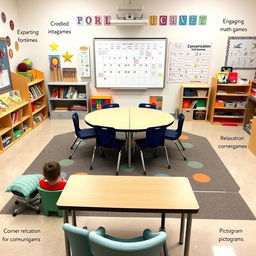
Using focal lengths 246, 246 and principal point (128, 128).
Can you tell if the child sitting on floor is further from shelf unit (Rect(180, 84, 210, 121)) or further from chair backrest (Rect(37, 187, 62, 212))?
shelf unit (Rect(180, 84, 210, 121))

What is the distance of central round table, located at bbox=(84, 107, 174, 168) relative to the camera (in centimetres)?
363

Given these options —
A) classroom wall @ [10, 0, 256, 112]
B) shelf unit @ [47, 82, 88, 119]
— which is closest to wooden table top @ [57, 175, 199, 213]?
shelf unit @ [47, 82, 88, 119]

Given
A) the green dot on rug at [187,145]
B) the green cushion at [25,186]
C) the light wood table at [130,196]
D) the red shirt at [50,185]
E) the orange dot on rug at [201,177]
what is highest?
the light wood table at [130,196]

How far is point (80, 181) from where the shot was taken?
6.97 ft

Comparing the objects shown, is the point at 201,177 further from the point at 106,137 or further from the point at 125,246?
the point at 125,246

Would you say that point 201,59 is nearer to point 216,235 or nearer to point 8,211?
point 216,235

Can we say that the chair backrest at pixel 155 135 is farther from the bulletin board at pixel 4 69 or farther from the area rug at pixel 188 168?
the bulletin board at pixel 4 69

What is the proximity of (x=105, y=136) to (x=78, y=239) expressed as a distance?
2.01 meters

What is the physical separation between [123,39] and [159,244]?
5.22 meters

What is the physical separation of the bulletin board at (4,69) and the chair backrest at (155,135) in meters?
3.15

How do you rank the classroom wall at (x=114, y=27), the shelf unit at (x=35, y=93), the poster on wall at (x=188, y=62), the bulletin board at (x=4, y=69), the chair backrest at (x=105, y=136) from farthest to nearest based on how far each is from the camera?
the poster on wall at (x=188, y=62) < the classroom wall at (x=114, y=27) < the shelf unit at (x=35, y=93) < the bulletin board at (x=4, y=69) < the chair backrest at (x=105, y=136)

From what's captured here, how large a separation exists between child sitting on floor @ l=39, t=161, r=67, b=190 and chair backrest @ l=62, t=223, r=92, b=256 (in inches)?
36.4

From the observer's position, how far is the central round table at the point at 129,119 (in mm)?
3633

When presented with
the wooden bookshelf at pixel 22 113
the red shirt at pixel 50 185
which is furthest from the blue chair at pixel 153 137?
the wooden bookshelf at pixel 22 113
